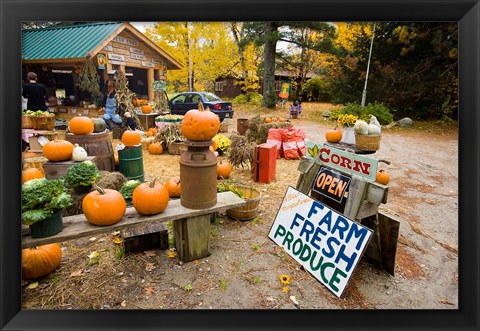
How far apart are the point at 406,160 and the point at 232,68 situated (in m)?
21.8

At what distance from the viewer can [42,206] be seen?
206 centimetres

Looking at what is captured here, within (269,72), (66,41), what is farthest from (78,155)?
(269,72)

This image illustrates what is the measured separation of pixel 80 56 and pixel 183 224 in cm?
1017

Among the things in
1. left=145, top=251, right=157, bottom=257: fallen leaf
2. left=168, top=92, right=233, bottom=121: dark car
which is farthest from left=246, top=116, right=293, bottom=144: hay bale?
left=145, top=251, right=157, bottom=257: fallen leaf

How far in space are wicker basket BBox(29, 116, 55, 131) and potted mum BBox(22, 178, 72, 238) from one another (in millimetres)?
4471

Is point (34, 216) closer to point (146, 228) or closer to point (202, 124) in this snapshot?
point (146, 228)

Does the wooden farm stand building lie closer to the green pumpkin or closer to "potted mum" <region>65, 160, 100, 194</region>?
the green pumpkin

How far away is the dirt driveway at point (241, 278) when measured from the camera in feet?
7.78

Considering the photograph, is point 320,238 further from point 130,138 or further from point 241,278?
point 130,138

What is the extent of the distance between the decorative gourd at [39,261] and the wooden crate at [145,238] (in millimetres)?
621

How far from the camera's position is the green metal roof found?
421 inches

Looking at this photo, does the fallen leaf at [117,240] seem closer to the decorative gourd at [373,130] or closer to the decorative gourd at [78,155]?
the decorative gourd at [78,155]

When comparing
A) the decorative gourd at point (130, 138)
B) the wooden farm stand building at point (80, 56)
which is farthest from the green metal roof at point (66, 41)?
the decorative gourd at point (130, 138)
